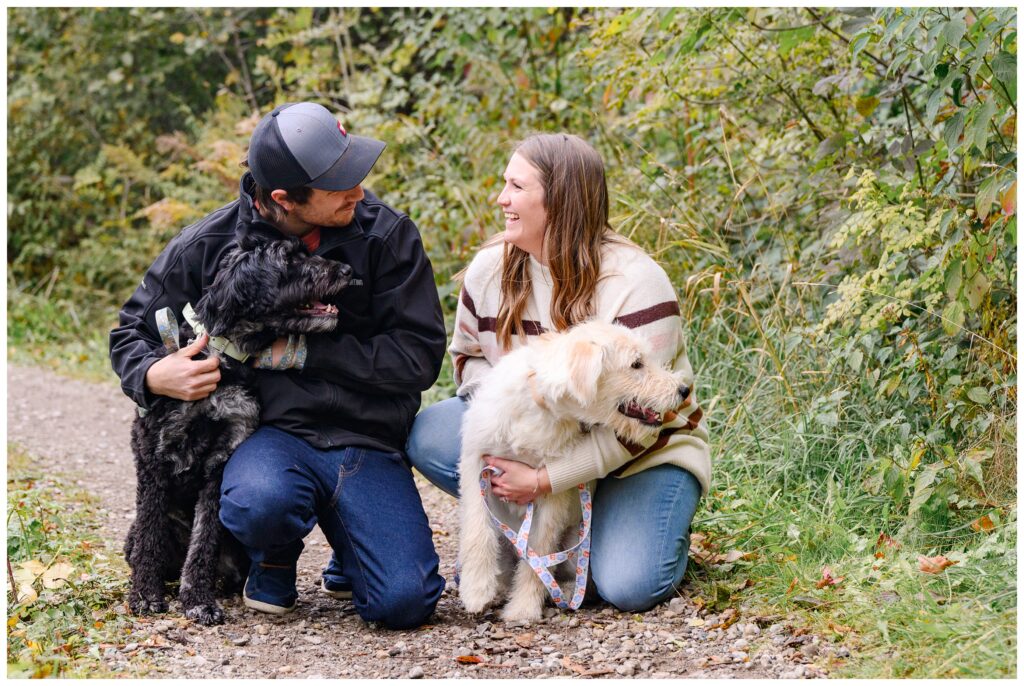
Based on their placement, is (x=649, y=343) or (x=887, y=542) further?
(x=887, y=542)

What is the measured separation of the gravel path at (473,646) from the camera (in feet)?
10.1

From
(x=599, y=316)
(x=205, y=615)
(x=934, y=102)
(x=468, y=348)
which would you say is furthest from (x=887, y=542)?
(x=205, y=615)

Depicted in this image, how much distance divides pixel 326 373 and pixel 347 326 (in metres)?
0.22

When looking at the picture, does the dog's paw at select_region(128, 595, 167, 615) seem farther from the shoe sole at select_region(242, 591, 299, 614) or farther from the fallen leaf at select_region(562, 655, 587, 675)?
the fallen leaf at select_region(562, 655, 587, 675)

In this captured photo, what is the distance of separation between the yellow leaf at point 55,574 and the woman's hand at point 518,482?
160 centimetres

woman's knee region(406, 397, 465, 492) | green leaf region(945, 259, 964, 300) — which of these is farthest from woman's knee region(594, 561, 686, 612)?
green leaf region(945, 259, 964, 300)

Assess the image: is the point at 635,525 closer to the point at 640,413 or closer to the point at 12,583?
the point at 640,413

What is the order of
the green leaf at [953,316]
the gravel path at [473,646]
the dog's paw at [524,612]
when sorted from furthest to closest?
the green leaf at [953,316] → the dog's paw at [524,612] → the gravel path at [473,646]

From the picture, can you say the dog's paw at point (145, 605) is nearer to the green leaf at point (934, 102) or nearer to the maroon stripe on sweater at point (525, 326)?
the maroon stripe on sweater at point (525, 326)

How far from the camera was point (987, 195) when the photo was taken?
3529 mm

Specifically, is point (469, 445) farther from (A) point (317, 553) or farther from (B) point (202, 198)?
(B) point (202, 198)

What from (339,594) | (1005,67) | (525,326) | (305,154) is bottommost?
(339,594)

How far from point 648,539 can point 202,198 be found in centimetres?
738

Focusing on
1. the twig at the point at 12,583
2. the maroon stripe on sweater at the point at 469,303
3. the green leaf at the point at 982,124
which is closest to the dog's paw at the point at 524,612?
the maroon stripe on sweater at the point at 469,303
